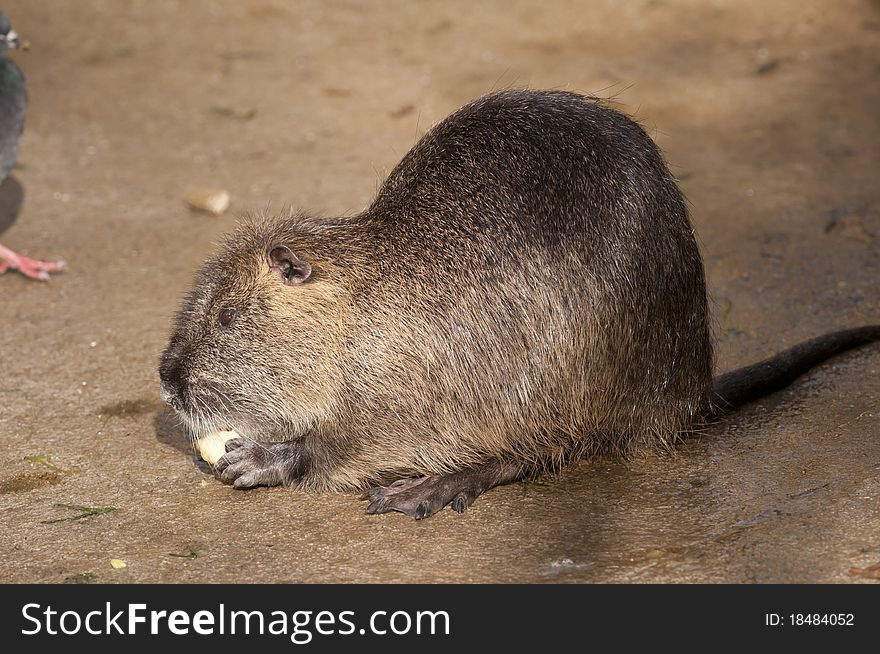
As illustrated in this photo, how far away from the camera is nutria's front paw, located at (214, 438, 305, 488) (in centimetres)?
304

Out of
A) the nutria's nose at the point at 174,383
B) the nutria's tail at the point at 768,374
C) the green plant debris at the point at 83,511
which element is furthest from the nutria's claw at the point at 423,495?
the nutria's tail at the point at 768,374

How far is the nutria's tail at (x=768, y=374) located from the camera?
3.35 meters

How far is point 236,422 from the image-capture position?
3.02 m

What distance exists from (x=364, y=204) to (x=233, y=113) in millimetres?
1353

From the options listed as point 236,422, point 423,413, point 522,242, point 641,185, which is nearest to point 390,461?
point 423,413

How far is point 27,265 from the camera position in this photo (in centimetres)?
439

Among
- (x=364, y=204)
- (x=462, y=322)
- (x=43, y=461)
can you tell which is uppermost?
(x=462, y=322)

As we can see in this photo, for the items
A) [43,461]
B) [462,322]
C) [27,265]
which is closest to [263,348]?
[462,322]

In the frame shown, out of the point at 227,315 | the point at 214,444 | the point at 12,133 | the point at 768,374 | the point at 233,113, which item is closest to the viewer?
the point at 227,315

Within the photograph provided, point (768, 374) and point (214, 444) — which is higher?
point (768, 374)

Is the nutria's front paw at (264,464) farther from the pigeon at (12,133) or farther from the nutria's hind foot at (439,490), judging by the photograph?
the pigeon at (12,133)

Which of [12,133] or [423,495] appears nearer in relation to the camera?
[423,495]

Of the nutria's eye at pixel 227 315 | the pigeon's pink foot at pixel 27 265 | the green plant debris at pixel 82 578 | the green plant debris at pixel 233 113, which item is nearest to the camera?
the green plant debris at pixel 82 578

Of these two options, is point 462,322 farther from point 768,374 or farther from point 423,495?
point 768,374
